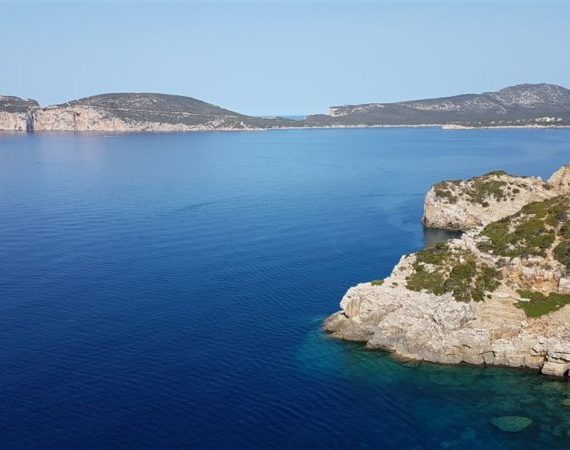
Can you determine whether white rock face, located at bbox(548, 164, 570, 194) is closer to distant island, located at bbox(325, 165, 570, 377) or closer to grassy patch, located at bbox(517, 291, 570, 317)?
distant island, located at bbox(325, 165, 570, 377)

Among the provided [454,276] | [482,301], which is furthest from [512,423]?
[454,276]

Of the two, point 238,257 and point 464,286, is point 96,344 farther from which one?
point 464,286

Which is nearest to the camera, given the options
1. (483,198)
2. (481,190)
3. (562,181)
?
(562,181)

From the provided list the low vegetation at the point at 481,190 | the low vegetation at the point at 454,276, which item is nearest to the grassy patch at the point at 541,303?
the low vegetation at the point at 454,276

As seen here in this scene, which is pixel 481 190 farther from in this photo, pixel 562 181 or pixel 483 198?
pixel 562 181

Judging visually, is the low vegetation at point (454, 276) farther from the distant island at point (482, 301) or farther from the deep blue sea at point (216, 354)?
the deep blue sea at point (216, 354)
